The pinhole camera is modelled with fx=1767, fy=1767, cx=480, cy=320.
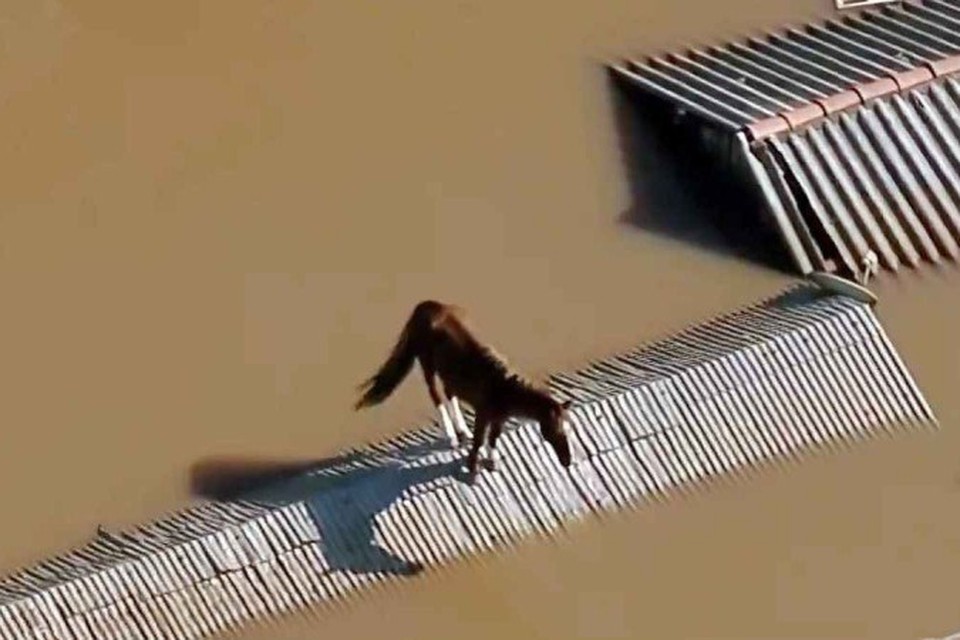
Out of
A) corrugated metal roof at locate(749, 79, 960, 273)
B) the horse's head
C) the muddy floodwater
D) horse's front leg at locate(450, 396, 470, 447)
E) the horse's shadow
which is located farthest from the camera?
corrugated metal roof at locate(749, 79, 960, 273)

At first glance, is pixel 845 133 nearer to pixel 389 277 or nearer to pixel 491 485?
pixel 389 277

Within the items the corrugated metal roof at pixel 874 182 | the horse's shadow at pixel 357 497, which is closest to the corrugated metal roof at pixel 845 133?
the corrugated metal roof at pixel 874 182

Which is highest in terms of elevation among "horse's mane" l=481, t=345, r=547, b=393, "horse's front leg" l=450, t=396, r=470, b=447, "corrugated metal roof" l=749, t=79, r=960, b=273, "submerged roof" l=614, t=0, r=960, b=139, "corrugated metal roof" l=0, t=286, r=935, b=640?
"submerged roof" l=614, t=0, r=960, b=139

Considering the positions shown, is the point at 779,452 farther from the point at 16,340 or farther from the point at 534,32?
the point at 16,340

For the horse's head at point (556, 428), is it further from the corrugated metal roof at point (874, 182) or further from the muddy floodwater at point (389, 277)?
the corrugated metal roof at point (874, 182)

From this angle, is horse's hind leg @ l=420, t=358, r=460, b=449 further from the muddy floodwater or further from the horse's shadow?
the muddy floodwater

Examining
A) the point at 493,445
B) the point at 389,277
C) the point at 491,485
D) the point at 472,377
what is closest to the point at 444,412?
the point at 493,445

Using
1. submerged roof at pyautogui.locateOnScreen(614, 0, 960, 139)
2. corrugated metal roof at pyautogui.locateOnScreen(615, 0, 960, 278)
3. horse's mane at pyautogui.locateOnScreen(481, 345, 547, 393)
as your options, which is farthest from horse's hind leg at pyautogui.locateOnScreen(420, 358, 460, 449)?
submerged roof at pyautogui.locateOnScreen(614, 0, 960, 139)
